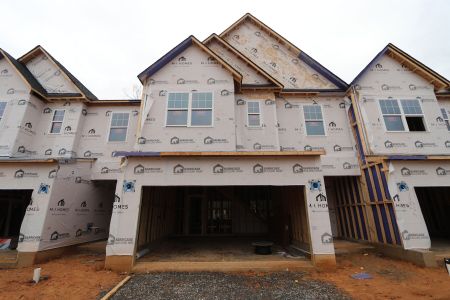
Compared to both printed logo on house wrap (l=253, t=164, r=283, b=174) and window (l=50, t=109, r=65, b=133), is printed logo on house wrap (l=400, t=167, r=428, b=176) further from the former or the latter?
window (l=50, t=109, r=65, b=133)

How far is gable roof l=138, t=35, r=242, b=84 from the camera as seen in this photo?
436 inches

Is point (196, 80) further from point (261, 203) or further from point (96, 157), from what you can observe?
point (261, 203)

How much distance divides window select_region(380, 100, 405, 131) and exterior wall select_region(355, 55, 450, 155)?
10.4 inches

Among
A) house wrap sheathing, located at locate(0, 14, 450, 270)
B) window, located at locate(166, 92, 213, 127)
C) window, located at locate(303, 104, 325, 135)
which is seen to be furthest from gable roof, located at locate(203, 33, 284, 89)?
window, located at locate(166, 92, 213, 127)

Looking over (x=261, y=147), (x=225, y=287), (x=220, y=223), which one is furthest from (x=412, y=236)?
(x=220, y=223)

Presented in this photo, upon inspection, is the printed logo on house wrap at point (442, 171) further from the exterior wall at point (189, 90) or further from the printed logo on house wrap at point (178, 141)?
the printed logo on house wrap at point (178, 141)

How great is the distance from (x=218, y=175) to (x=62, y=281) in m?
5.78

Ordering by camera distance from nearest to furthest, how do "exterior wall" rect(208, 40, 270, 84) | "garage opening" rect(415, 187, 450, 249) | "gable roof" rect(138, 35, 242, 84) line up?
"gable roof" rect(138, 35, 242, 84) < "garage opening" rect(415, 187, 450, 249) < "exterior wall" rect(208, 40, 270, 84)

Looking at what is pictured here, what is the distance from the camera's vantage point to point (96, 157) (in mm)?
12555

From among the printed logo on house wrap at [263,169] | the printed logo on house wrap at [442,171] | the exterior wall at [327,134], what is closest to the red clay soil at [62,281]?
the printed logo on house wrap at [263,169]

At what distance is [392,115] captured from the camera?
11.7 meters

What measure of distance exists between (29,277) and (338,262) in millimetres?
10577

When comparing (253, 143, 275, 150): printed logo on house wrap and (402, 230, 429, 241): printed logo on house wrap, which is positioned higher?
(253, 143, 275, 150): printed logo on house wrap

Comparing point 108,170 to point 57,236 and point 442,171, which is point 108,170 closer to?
point 57,236
